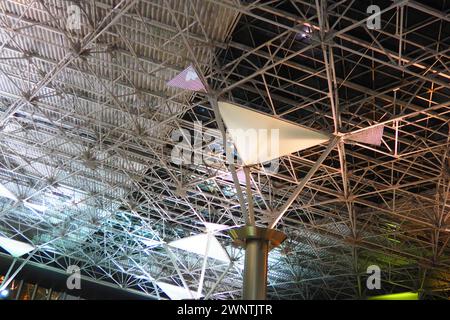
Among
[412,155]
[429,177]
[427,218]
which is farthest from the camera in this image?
[427,218]

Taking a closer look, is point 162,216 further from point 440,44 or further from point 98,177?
point 440,44

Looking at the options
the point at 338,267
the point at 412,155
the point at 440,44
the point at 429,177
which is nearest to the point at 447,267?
the point at 338,267

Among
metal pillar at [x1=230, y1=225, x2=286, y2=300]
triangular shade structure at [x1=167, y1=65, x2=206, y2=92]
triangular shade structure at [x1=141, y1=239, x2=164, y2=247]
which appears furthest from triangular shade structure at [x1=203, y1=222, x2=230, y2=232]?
metal pillar at [x1=230, y1=225, x2=286, y2=300]

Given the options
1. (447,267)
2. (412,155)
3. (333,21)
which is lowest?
(447,267)

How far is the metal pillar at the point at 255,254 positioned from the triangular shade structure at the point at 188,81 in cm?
512

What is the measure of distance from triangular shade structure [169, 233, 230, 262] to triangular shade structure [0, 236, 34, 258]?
40.4 feet

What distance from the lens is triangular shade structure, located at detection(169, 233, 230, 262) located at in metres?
32.4

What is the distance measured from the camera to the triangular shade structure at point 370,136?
63.8 ft

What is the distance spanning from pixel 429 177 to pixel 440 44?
8322 mm

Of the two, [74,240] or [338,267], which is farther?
[74,240]

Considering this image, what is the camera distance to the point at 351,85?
60.2 ft

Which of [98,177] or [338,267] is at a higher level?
[98,177]

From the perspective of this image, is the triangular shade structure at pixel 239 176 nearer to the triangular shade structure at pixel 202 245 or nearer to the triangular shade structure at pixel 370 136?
the triangular shade structure at pixel 370 136

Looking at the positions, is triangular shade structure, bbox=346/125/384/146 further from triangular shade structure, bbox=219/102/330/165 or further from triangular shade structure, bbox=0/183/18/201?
triangular shade structure, bbox=0/183/18/201
